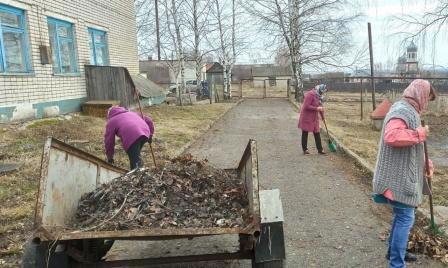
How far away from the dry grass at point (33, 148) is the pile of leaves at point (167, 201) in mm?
1224

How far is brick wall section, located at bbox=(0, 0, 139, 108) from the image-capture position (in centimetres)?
1104

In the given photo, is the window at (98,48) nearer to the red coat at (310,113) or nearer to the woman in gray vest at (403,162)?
the red coat at (310,113)

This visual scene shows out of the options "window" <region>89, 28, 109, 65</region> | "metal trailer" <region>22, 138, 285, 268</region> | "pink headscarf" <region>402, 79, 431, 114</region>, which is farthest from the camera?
"window" <region>89, 28, 109, 65</region>

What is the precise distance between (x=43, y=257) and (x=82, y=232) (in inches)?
16.0

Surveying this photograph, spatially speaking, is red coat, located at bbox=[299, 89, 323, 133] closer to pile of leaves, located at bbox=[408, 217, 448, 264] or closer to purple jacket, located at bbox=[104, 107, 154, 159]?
purple jacket, located at bbox=[104, 107, 154, 159]

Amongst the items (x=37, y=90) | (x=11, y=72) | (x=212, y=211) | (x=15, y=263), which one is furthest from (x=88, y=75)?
(x=212, y=211)

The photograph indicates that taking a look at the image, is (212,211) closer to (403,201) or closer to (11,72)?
(403,201)

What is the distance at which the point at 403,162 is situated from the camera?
3846 mm

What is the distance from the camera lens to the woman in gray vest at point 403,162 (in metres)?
3.77

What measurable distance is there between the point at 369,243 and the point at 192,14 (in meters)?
23.4

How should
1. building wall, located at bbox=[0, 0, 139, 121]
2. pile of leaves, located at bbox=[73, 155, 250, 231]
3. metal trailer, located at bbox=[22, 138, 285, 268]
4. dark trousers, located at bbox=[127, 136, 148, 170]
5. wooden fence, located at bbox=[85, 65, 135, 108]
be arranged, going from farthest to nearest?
wooden fence, located at bbox=[85, 65, 135, 108], building wall, located at bbox=[0, 0, 139, 121], dark trousers, located at bbox=[127, 136, 148, 170], pile of leaves, located at bbox=[73, 155, 250, 231], metal trailer, located at bbox=[22, 138, 285, 268]

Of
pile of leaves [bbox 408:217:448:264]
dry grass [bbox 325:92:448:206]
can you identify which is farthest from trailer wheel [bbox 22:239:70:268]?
dry grass [bbox 325:92:448:206]

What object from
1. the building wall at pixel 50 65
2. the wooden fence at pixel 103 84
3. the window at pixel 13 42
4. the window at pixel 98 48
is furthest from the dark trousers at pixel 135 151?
the window at pixel 98 48

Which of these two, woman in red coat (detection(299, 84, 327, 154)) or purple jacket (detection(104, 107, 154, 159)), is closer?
purple jacket (detection(104, 107, 154, 159))
